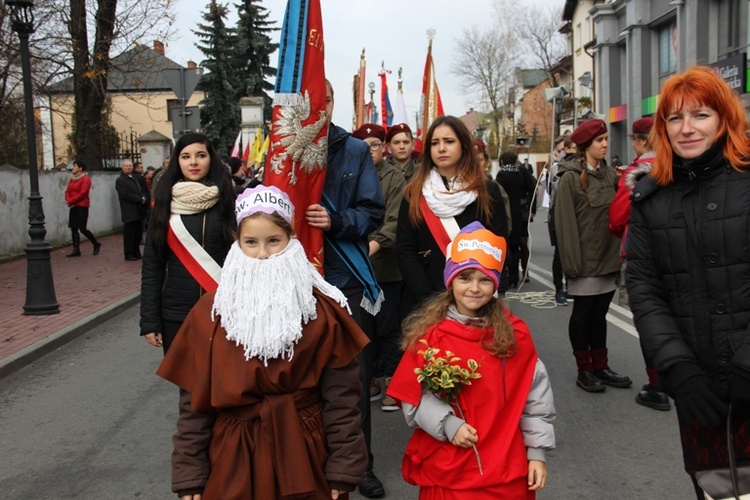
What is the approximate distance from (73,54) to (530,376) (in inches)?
734

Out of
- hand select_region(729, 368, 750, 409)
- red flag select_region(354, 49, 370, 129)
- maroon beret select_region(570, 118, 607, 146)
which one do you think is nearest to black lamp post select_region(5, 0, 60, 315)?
red flag select_region(354, 49, 370, 129)

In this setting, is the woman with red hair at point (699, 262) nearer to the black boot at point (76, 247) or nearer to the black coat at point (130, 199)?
the black coat at point (130, 199)

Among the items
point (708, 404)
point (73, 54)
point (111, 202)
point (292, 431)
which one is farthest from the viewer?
point (111, 202)

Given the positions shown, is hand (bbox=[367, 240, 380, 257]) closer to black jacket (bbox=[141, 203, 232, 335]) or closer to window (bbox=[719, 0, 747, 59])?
black jacket (bbox=[141, 203, 232, 335])

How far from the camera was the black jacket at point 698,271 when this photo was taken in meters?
2.52

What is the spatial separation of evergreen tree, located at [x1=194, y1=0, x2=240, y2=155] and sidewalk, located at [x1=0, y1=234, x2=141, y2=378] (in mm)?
32417

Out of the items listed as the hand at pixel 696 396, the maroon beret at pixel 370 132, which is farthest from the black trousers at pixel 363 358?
the maroon beret at pixel 370 132

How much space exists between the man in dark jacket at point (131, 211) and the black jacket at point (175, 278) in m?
12.6

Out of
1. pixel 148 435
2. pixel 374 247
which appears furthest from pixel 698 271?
pixel 148 435


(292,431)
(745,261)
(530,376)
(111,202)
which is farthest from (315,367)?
(111,202)

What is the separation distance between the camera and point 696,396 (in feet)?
8.01

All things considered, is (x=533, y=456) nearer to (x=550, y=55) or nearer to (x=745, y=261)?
(x=745, y=261)

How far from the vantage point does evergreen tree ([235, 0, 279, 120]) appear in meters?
A: 49.5

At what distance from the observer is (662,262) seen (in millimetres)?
2693
